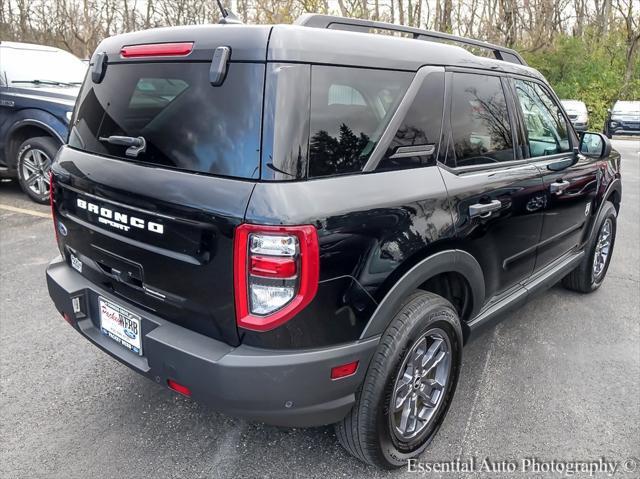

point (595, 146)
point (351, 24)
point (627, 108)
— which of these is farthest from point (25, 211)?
point (627, 108)

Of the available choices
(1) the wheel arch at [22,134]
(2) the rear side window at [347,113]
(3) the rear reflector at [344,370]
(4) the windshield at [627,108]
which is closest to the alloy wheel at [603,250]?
(2) the rear side window at [347,113]

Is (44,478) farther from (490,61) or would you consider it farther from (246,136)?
(490,61)

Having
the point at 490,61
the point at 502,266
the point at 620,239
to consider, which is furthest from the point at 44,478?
the point at 620,239

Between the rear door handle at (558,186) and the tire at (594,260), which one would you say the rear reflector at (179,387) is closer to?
the rear door handle at (558,186)

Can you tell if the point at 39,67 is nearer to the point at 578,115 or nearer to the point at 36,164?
the point at 36,164

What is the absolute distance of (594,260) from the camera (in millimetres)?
4238

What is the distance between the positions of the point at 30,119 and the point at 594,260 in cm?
637

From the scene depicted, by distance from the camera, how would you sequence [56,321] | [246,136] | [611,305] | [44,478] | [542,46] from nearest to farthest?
[246,136]
[44,478]
[56,321]
[611,305]
[542,46]

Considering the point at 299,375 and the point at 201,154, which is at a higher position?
the point at 201,154

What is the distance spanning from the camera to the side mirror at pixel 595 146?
376 centimetres

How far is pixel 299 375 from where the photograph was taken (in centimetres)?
188

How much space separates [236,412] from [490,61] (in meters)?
2.26

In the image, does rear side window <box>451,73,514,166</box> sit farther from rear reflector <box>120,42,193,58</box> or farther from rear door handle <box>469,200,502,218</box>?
rear reflector <box>120,42,193,58</box>

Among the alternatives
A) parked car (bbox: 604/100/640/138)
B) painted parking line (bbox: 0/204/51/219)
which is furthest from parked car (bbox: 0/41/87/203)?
parked car (bbox: 604/100/640/138)
